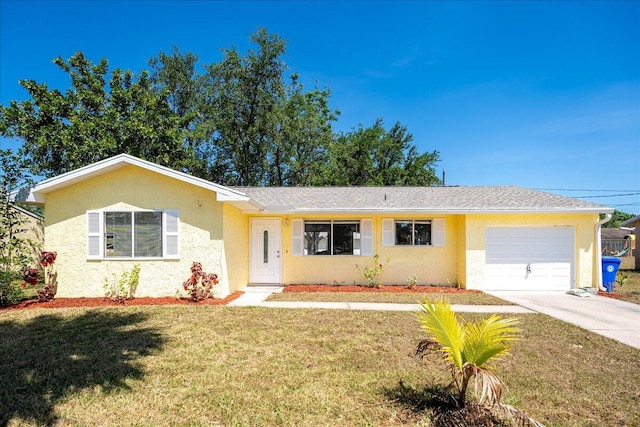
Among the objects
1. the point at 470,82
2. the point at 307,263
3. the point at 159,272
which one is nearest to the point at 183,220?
the point at 159,272

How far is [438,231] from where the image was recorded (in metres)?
12.9

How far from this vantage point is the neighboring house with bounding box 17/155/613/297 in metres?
10.3

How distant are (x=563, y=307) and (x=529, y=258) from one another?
9.77 feet

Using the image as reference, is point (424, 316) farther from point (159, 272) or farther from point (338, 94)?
point (338, 94)

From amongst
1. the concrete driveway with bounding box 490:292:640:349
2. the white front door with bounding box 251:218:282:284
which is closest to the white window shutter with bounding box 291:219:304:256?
the white front door with bounding box 251:218:282:284

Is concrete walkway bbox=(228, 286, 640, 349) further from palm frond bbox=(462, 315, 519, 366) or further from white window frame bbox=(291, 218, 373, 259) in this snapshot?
palm frond bbox=(462, 315, 519, 366)

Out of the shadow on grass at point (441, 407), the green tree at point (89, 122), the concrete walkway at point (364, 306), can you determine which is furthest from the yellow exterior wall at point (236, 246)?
the green tree at point (89, 122)

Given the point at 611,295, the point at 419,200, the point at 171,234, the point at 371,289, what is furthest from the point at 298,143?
the point at 611,295

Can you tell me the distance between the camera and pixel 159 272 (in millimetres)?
10336

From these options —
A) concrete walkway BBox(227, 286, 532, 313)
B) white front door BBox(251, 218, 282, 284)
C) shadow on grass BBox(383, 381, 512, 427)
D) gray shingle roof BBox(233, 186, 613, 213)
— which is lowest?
concrete walkway BBox(227, 286, 532, 313)

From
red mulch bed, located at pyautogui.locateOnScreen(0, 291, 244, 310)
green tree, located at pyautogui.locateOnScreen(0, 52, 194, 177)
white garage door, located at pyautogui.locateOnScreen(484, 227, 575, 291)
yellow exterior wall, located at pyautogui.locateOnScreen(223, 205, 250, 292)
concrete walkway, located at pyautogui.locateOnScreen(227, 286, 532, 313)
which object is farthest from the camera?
green tree, located at pyautogui.locateOnScreen(0, 52, 194, 177)

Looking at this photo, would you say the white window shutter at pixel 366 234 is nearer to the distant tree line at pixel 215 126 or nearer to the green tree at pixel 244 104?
the distant tree line at pixel 215 126

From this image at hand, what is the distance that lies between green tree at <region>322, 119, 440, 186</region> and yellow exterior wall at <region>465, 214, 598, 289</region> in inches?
692

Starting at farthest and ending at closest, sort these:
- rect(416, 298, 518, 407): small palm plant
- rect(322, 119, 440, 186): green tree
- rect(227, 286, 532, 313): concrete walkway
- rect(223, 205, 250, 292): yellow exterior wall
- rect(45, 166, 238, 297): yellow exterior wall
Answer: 1. rect(322, 119, 440, 186): green tree
2. rect(223, 205, 250, 292): yellow exterior wall
3. rect(45, 166, 238, 297): yellow exterior wall
4. rect(227, 286, 532, 313): concrete walkway
5. rect(416, 298, 518, 407): small palm plant
